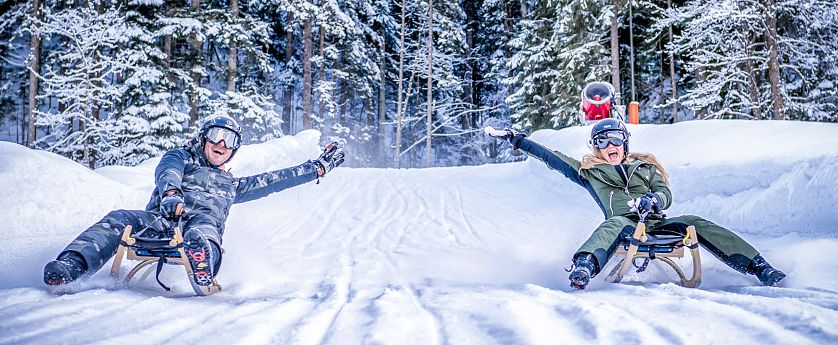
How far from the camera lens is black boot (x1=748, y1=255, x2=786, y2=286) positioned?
8.75 ft

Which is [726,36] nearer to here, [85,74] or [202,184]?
[202,184]

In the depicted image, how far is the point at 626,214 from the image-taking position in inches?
138

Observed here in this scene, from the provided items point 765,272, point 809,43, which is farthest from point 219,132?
point 809,43

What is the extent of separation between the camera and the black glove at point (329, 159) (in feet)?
14.3

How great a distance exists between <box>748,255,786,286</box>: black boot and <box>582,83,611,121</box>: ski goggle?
6750mm

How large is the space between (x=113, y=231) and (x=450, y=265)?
8.19 ft

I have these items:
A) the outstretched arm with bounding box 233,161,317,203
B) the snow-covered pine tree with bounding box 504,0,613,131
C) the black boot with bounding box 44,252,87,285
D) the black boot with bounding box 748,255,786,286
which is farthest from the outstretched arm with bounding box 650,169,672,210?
the snow-covered pine tree with bounding box 504,0,613,131

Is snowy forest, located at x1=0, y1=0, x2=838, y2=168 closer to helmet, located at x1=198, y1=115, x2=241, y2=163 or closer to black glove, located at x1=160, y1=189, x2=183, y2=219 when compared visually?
helmet, located at x1=198, y1=115, x2=241, y2=163

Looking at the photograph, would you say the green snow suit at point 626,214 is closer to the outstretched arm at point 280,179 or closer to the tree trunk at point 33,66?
the outstretched arm at point 280,179

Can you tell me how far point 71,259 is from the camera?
2.52 m

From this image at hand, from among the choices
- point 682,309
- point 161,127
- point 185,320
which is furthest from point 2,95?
point 682,309

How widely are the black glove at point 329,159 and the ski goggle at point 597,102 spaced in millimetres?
6460

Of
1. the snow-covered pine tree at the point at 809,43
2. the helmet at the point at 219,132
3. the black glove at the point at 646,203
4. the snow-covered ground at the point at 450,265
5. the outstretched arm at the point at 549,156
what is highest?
the snow-covered pine tree at the point at 809,43

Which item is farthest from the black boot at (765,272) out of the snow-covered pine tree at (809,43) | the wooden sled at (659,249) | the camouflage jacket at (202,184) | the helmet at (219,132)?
the snow-covered pine tree at (809,43)
